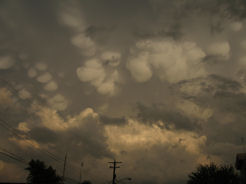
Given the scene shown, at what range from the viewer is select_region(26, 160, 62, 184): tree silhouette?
52969 millimetres

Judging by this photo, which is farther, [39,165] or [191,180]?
[39,165]

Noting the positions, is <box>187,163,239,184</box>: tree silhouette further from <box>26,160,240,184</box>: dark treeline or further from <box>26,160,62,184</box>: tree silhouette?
<box>26,160,62,184</box>: tree silhouette

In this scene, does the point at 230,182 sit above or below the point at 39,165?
below

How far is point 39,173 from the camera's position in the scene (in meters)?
53.7

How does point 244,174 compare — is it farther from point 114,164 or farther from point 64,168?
point 64,168

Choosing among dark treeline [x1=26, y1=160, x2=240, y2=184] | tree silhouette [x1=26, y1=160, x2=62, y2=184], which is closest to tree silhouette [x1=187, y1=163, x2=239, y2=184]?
dark treeline [x1=26, y1=160, x2=240, y2=184]

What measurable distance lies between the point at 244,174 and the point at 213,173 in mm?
6945

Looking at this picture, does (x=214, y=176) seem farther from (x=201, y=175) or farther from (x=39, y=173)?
(x=39, y=173)

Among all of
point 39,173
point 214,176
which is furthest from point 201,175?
point 39,173

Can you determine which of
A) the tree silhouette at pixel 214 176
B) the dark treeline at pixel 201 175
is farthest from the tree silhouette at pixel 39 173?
the tree silhouette at pixel 214 176

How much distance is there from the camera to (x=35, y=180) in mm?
52812

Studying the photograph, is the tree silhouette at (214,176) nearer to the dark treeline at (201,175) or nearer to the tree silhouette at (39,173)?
the dark treeline at (201,175)

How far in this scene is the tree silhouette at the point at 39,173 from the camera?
2085 inches

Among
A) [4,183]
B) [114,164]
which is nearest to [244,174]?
[114,164]
